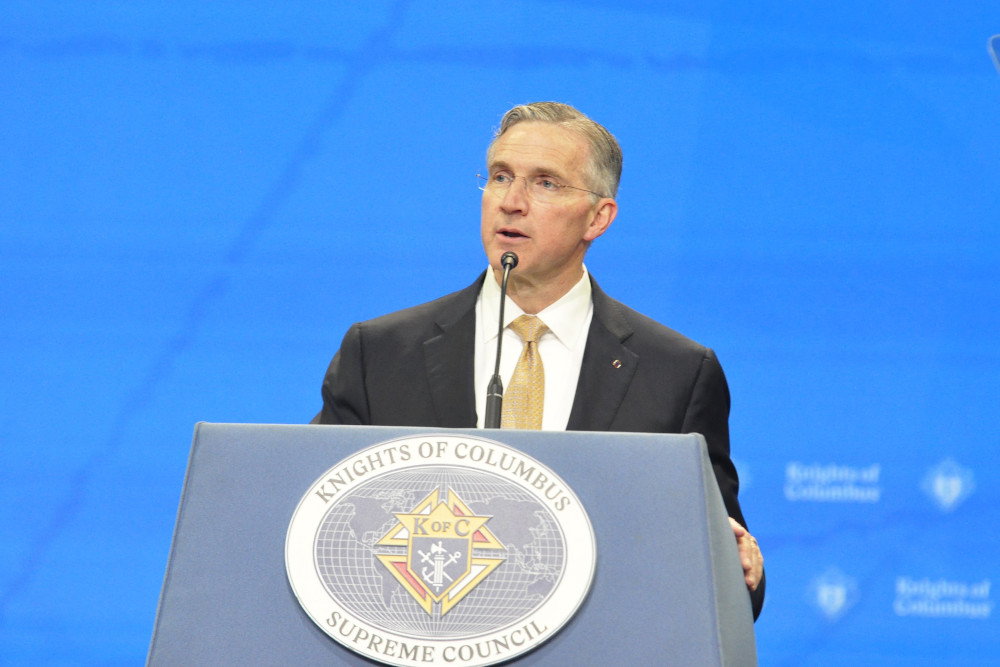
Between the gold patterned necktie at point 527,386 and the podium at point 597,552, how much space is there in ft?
2.37

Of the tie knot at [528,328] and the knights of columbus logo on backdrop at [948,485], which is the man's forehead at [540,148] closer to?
the tie knot at [528,328]

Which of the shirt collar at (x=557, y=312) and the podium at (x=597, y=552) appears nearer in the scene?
the podium at (x=597, y=552)

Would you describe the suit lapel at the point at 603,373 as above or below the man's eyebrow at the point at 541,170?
below

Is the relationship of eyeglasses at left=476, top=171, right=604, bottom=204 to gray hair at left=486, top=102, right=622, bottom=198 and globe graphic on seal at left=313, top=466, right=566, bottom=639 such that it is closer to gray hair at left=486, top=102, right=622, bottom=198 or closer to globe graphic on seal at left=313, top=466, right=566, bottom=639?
gray hair at left=486, top=102, right=622, bottom=198

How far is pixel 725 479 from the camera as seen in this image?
6.05 ft

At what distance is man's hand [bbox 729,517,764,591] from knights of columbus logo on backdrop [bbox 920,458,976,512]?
1.51 meters

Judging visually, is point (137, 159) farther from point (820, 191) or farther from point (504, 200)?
point (820, 191)

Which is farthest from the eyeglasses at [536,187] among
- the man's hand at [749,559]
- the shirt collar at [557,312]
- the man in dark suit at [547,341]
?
the man's hand at [749,559]

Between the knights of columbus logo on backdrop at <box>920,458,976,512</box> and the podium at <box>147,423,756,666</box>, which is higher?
the knights of columbus logo on backdrop at <box>920,458,976,512</box>

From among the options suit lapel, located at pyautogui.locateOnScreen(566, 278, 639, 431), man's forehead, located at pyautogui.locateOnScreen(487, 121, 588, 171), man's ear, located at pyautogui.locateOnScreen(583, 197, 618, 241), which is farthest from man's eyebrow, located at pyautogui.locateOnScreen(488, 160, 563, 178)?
suit lapel, located at pyautogui.locateOnScreen(566, 278, 639, 431)

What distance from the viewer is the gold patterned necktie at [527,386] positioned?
5.98ft

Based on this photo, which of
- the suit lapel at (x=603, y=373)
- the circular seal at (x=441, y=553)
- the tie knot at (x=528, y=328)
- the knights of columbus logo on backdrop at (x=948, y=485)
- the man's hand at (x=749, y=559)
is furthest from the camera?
the knights of columbus logo on backdrop at (x=948, y=485)

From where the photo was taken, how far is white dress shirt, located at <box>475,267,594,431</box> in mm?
1849

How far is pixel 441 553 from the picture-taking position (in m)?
1.01
